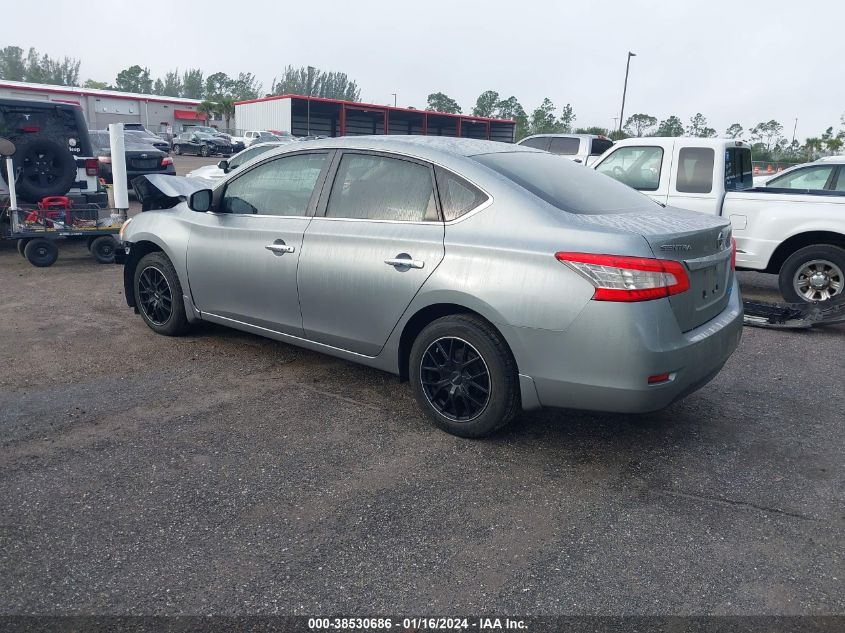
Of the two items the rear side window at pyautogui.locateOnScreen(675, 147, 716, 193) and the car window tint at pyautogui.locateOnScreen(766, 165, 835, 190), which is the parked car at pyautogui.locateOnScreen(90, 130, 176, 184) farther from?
the car window tint at pyautogui.locateOnScreen(766, 165, 835, 190)

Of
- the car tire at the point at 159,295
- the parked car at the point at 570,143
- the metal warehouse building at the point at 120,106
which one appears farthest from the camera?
the metal warehouse building at the point at 120,106

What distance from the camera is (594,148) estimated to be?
17906 millimetres

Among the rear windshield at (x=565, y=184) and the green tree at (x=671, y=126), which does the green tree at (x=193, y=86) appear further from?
the rear windshield at (x=565, y=184)

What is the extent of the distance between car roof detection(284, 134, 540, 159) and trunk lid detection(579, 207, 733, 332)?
94 cm

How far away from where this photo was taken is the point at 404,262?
13.0ft

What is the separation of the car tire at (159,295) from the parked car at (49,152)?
156 inches

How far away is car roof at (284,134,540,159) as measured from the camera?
13.6 feet

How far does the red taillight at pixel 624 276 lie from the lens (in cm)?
330

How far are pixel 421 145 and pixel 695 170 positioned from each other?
5.00 metres

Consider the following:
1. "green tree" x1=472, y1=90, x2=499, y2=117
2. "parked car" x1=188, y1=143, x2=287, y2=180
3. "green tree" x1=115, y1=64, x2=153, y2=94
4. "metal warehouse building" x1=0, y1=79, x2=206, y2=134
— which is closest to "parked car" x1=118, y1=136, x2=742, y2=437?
"parked car" x1=188, y1=143, x2=287, y2=180

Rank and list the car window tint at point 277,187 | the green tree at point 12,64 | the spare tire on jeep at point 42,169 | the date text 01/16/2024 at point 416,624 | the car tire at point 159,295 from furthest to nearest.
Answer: the green tree at point 12,64 < the spare tire on jeep at point 42,169 < the car tire at point 159,295 < the car window tint at point 277,187 < the date text 01/16/2024 at point 416,624

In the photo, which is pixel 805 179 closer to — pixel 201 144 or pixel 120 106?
pixel 201 144

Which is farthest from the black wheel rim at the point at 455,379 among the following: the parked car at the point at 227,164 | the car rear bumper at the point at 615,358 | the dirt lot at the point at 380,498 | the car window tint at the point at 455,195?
the parked car at the point at 227,164

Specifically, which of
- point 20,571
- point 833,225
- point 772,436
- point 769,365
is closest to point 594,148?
point 833,225
